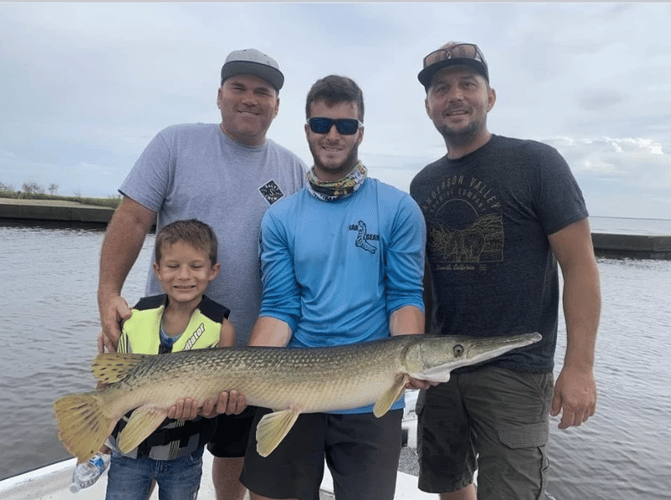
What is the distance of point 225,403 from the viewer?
307 centimetres

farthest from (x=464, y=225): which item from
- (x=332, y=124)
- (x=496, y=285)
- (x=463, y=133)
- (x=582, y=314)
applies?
(x=332, y=124)

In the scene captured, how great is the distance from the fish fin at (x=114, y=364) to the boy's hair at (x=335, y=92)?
2008mm

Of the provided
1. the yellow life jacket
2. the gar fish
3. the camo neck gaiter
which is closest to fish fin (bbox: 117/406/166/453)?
the gar fish

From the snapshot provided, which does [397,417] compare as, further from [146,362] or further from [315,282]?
[146,362]

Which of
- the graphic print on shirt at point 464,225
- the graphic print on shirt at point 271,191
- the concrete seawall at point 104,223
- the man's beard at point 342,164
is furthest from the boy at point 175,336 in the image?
the concrete seawall at point 104,223

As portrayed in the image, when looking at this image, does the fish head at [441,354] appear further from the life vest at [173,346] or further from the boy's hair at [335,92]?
the boy's hair at [335,92]

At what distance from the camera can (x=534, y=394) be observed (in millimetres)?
3371

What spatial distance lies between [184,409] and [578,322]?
8.54 ft

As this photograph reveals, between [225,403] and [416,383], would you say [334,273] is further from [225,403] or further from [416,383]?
[225,403]

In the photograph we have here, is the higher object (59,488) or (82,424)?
(82,424)

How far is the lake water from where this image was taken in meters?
7.38

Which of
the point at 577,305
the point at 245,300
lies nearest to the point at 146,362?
the point at 245,300

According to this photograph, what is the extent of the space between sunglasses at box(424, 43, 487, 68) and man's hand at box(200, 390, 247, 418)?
283 centimetres

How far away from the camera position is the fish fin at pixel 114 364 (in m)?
A: 3.07
